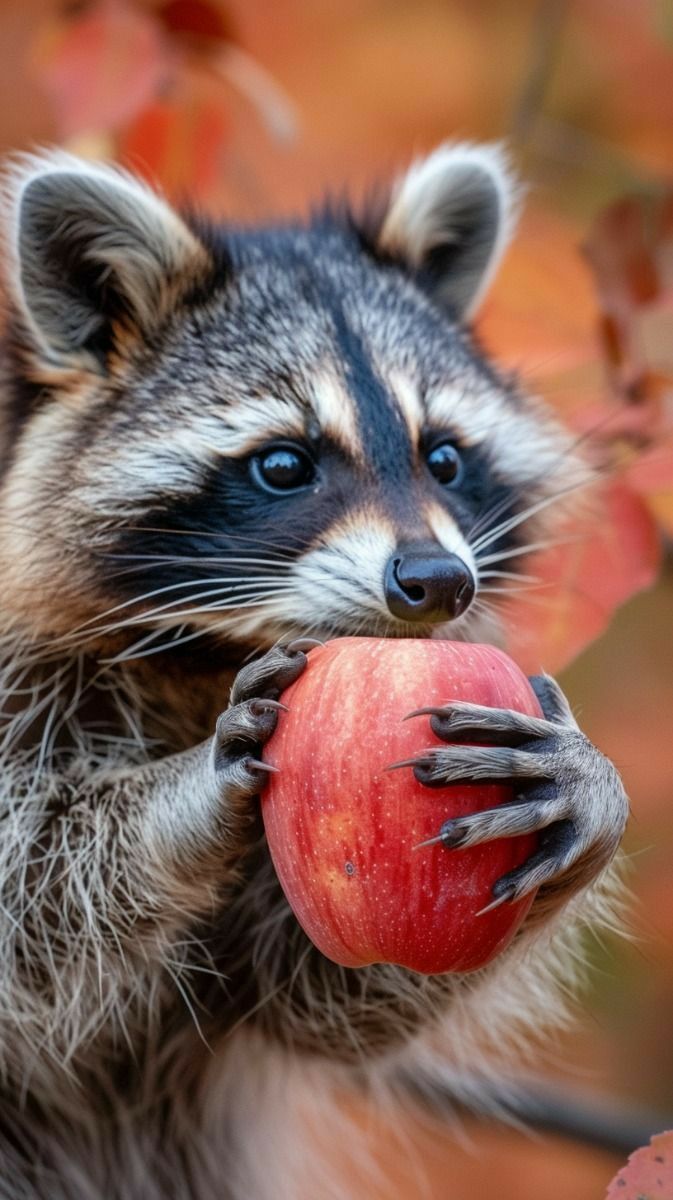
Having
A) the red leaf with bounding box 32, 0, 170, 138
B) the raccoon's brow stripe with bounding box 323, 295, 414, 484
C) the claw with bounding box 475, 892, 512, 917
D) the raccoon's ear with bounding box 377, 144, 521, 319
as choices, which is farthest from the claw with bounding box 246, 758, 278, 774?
the red leaf with bounding box 32, 0, 170, 138

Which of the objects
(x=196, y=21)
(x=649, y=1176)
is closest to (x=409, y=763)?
(x=649, y=1176)

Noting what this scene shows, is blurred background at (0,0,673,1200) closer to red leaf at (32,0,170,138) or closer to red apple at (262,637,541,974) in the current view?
red leaf at (32,0,170,138)

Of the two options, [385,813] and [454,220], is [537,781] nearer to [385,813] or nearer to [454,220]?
[385,813]

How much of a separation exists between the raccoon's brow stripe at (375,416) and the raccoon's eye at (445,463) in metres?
0.14

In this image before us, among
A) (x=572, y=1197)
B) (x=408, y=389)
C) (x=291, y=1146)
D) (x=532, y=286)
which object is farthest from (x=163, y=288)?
(x=572, y=1197)

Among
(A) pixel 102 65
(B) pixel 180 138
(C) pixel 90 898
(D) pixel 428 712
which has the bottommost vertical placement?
(C) pixel 90 898

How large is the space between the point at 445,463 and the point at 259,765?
3.15 feet

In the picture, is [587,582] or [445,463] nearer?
[445,463]

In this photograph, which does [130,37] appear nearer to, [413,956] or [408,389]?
[408,389]

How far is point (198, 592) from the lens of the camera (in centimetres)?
282

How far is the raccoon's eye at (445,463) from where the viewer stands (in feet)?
9.86

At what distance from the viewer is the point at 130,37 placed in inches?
146

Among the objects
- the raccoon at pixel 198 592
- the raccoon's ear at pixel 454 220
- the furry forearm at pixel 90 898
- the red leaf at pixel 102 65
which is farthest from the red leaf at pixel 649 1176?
the red leaf at pixel 102 65

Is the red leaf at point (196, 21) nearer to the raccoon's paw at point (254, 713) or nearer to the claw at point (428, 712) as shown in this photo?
the raccoon's paw at point (254, 713)
